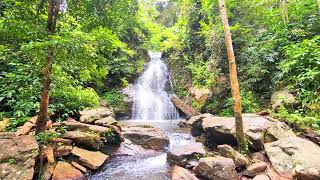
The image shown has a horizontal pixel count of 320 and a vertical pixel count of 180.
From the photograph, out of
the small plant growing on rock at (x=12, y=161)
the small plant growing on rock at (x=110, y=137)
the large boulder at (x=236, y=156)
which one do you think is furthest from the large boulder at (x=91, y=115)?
the large boulder at (x=236, y=156)

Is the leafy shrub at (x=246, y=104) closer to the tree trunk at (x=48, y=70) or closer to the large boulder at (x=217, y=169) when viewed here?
the large boulder at (x=217, y=169)

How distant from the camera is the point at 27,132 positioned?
5988 mm

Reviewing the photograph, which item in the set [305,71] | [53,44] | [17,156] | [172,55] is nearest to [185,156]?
[17,156]

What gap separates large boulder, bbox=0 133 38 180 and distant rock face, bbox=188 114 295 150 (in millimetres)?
5223

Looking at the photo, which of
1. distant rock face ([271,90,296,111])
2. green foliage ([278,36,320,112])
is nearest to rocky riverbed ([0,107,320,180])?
distant rock face ([271,90,296,111])

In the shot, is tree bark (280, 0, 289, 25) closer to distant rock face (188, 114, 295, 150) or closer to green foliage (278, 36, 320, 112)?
green foliage (278, 36, 320, 112)

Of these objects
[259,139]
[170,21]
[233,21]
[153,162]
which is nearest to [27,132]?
[153,162]

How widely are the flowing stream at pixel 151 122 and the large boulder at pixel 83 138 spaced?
2.25ft

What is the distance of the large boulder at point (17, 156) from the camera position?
4.53m

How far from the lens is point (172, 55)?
18547mm

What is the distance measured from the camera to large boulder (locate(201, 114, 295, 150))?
6.73 meters

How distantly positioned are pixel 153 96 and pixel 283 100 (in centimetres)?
838

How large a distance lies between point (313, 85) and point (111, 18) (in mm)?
7500

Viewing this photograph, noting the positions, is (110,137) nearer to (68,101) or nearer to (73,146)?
(73,146)
